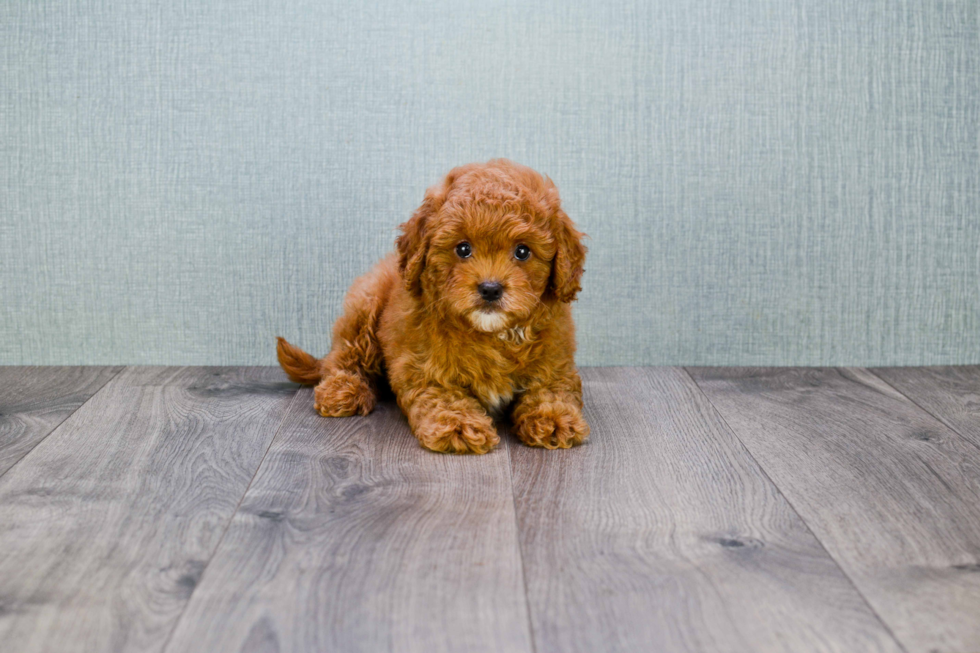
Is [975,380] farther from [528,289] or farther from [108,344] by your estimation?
[108,344]

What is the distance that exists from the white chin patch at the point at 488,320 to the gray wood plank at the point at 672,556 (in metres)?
0.32

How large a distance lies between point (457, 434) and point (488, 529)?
0.46m

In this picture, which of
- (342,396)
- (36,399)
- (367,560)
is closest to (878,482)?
(367,560)

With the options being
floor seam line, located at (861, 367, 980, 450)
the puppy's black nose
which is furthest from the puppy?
floor seam line, located at (861, 367, 980, 450)

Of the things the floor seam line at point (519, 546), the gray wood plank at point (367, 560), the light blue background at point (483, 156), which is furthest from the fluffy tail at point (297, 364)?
the floor seam line at point (519, 546)

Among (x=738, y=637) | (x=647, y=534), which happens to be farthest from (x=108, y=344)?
(x=738, y=637)

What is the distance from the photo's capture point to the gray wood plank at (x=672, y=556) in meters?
1.38

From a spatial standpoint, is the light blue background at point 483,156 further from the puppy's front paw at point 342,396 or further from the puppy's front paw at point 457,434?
the puppy's front paw at point 457,434

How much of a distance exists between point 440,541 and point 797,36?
2.14 meters

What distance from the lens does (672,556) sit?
1621 mm

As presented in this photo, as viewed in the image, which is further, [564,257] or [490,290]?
[564,257]

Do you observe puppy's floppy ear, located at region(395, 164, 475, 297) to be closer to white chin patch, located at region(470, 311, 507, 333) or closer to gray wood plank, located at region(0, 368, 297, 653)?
white chin patch, located at region(470, 311, 507, 333)

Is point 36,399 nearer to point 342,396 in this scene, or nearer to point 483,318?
point 342,396

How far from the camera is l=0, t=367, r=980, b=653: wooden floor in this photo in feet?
4.56
